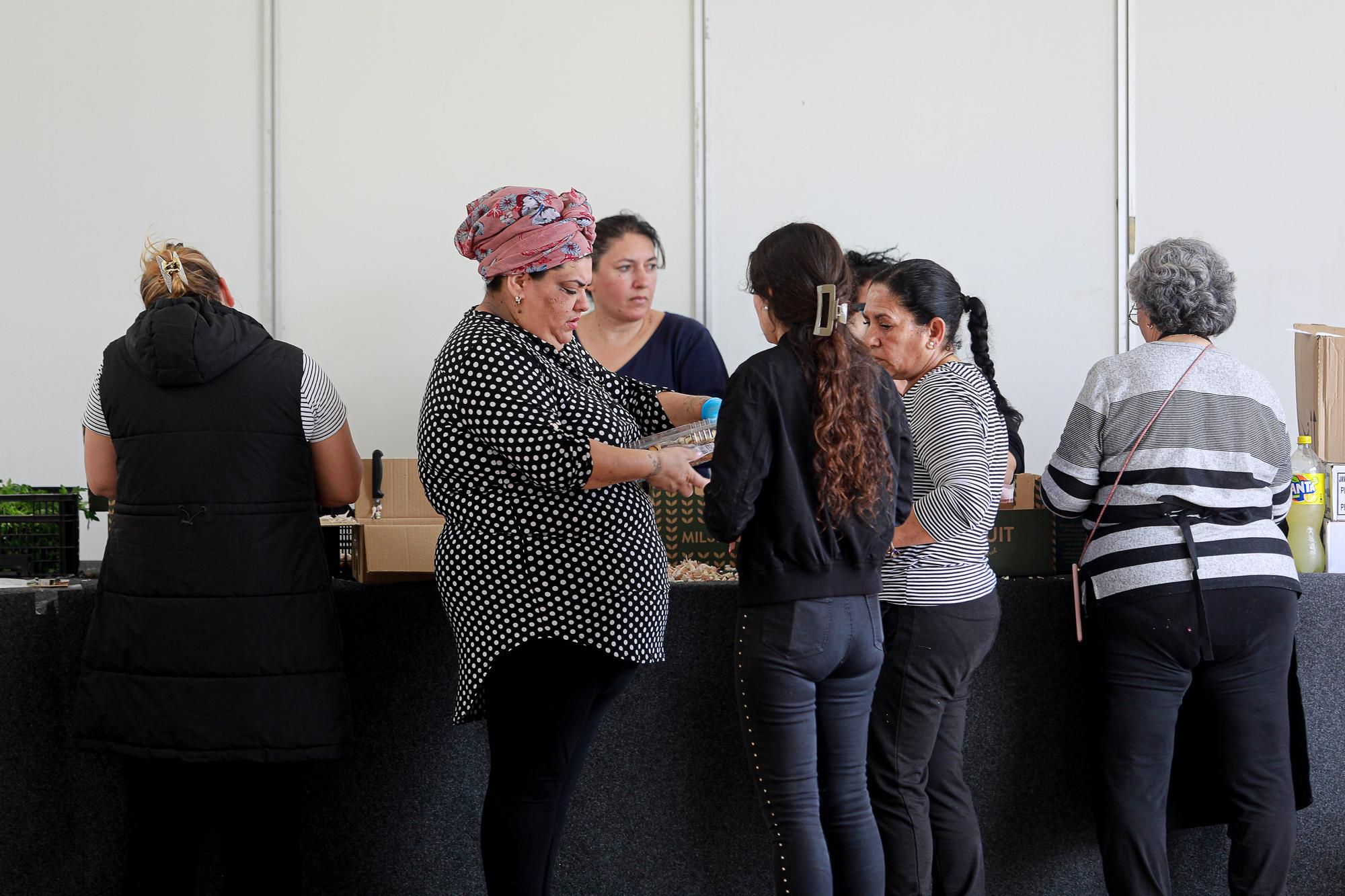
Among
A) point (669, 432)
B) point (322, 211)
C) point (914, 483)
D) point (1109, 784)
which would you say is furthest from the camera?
point (322, 211)

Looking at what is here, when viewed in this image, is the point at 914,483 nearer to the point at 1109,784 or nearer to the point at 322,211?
the point at 1109,784

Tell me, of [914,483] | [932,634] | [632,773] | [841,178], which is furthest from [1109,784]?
[841,178]

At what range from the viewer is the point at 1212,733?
2176mm

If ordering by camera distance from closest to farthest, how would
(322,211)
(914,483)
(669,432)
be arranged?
(669,432) → (914,483) → (322,211)

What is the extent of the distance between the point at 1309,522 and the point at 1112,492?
68 cm

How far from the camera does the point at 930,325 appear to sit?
2111mm

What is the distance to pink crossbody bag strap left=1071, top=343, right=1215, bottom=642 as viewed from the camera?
6.93 feet

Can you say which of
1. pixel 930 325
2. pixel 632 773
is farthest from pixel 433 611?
pixel 930 325

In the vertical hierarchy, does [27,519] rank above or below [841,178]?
below

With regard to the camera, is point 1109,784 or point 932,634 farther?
point 1109,784

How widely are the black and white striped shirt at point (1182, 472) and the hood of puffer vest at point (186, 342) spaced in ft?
4.86

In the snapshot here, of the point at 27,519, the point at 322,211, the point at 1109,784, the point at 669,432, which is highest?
the point at 322,211

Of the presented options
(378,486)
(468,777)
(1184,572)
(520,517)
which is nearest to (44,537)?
(378,486)

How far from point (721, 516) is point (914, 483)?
498 millimetres
